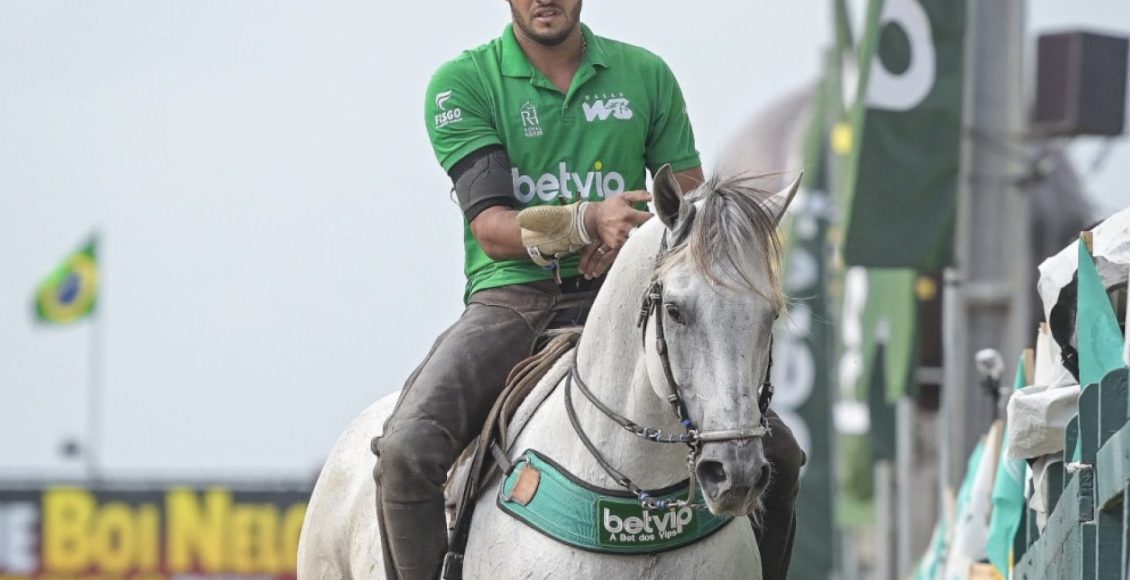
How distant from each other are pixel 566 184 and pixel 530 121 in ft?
0.76

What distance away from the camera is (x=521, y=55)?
807cm

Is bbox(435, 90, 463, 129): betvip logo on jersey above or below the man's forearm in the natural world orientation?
above

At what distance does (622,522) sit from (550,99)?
1596 millimetres

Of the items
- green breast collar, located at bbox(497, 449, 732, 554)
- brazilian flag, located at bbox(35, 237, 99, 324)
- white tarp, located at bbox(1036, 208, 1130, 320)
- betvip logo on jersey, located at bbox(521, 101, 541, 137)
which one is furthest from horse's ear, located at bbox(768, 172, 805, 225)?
brazilian flag, located at bbox(35, 237, 99, 324)

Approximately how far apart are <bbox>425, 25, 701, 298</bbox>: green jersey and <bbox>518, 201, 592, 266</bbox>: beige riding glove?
0.38m

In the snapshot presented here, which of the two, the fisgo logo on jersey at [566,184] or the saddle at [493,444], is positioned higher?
the fisgo logo on jersey at [566,184]

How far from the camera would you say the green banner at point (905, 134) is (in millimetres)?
15211

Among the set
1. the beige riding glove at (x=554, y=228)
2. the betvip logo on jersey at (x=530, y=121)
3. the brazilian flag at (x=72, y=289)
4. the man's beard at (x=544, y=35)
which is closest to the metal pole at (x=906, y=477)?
the man's beard at (x=544, y=35)

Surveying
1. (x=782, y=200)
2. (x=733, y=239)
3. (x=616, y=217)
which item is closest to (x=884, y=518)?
(x=616, y=217)

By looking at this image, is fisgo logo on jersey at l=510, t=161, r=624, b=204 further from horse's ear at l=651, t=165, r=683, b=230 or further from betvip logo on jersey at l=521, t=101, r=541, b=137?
horse's ear at l=651, t=165, r=683, b=230

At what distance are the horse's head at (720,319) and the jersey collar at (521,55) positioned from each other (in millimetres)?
1314

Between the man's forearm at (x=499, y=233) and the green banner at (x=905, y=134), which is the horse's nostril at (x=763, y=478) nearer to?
the man's forearm at (x=499, y=233)

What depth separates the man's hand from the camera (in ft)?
23.7

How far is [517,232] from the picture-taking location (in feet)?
24.9
